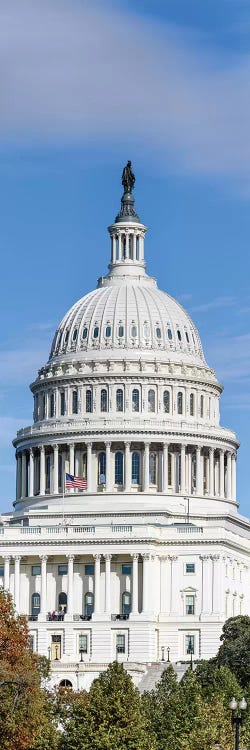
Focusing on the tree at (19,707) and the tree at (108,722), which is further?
the tree at (108,722)

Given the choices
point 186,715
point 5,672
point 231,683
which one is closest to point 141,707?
point 186,715

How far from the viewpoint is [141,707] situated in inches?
6437

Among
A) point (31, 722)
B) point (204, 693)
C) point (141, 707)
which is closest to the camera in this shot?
point (31, 722)

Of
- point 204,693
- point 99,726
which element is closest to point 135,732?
point 99,726

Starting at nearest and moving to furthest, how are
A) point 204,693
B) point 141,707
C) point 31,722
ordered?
point 31,722 < point 141,707 < point 204,693

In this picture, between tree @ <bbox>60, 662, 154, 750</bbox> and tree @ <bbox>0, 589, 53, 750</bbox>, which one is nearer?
tree @ <bbox>0, 589, 53, 750</bbox>

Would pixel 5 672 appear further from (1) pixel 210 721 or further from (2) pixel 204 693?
(2) pixel 204 693

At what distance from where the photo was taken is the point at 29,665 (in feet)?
523

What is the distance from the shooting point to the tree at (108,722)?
496ft

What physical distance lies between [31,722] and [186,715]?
17.4 m

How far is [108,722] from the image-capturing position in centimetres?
15375

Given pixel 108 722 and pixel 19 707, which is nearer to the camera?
pixel 19 707

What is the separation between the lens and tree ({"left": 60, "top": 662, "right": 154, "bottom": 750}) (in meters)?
151

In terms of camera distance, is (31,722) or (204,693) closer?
(31,722)
